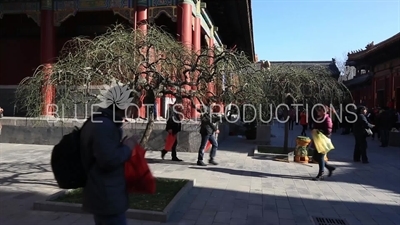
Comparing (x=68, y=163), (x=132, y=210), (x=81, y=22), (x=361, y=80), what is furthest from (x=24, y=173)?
(x=361, y=80)

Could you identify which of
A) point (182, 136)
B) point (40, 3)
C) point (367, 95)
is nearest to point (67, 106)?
point (182, 136)

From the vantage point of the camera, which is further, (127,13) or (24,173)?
(127,13)

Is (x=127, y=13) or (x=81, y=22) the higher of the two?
(x=81, y=22)

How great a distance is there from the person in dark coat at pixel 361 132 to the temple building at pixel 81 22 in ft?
13.6

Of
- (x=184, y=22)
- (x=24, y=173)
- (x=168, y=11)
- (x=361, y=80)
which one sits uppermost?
(x=168, y=11)

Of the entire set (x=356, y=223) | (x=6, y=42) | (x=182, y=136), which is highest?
(x=6, y=42)

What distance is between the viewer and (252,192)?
5734mm

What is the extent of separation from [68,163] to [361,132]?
26.9 feet

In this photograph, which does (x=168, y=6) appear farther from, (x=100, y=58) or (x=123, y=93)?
(x=123, y=93)

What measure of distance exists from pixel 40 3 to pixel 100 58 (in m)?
8.25

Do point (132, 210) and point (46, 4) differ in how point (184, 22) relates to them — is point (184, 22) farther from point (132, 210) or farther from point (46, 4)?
point (132, 210)

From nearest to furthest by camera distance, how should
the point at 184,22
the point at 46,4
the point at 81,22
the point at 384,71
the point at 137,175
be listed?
the point at 137,175 < the point at 184,22 < the point at 46,4 < the point at 81,22 < the point at 384,71

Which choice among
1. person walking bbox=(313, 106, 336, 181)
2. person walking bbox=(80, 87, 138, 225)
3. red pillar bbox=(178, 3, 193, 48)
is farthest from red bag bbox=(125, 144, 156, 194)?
red pillar bbox=(178, 3, 193, 48)

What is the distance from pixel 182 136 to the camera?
989cm
